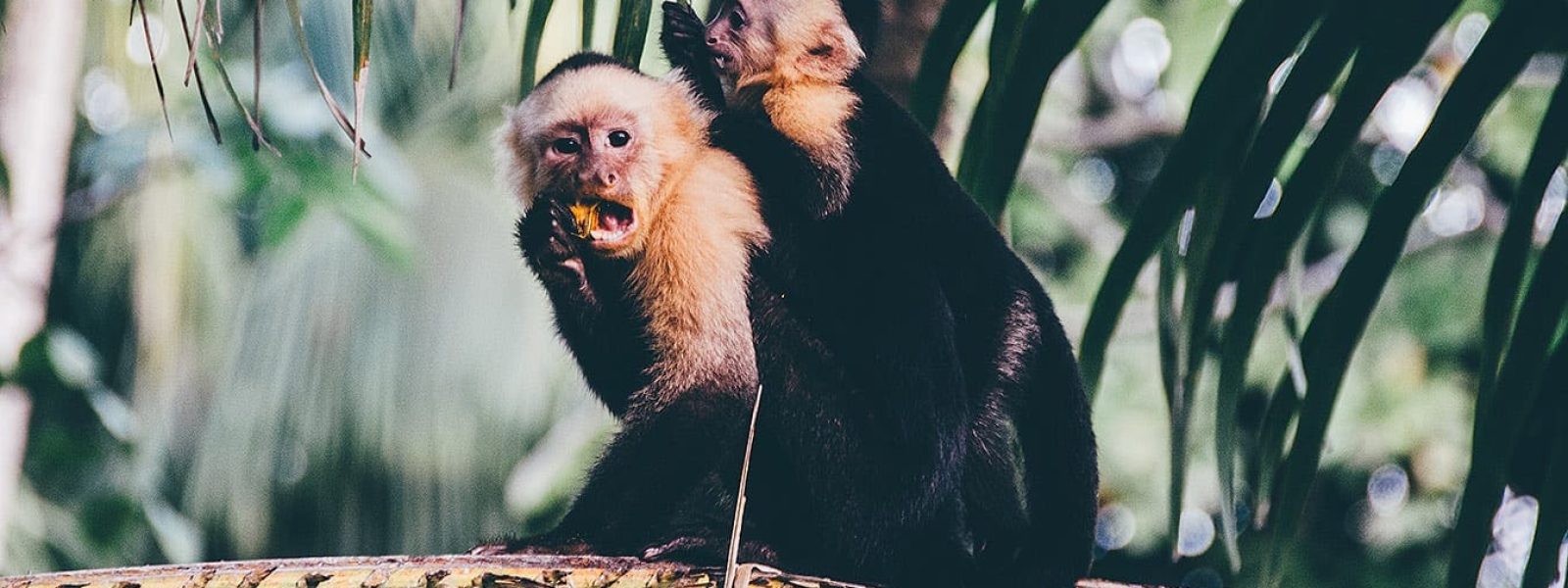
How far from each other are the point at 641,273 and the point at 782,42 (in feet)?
1.39

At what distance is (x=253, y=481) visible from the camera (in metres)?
12.0

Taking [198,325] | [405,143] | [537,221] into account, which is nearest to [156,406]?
[198,325]

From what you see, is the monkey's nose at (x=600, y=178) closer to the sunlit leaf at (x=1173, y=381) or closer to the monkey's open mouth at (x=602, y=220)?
the monkey's open mouth at (x=602, y=220)

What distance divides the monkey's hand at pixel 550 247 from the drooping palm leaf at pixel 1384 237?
1.23 meters

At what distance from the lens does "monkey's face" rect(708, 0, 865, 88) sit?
244cm

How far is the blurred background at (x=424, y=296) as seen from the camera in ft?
15.0

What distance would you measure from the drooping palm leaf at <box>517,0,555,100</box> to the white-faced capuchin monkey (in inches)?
19.6

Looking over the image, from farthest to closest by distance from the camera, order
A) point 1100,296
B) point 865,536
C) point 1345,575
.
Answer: point 1345,575 → point 865,536 → point 1100,296

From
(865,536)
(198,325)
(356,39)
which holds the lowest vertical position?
(198,325)

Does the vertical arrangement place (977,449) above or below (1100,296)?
below

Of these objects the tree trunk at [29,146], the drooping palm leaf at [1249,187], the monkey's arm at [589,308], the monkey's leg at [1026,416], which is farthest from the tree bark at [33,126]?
the drooping palm leaf at [1249,187]

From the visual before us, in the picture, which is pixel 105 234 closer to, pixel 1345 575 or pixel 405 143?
pixel 405 143

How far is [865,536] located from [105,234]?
10.1 meters

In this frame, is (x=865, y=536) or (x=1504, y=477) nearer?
(x=1504, y=477)
